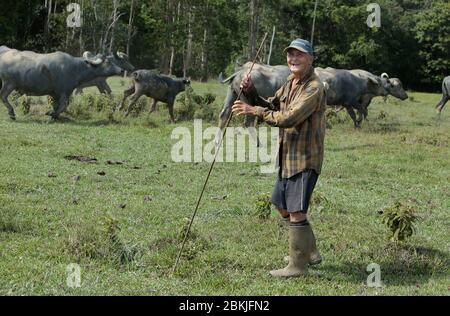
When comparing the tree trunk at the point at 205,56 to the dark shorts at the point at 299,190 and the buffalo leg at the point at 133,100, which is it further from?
the dark shorts at the point at 299,190

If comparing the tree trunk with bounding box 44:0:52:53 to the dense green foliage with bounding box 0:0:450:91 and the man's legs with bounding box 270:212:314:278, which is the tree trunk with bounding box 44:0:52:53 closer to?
the dense green foliage with bounding box 0:0:450:91

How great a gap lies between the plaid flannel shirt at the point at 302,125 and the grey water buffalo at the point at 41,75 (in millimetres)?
10820

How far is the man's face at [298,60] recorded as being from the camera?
5.04m

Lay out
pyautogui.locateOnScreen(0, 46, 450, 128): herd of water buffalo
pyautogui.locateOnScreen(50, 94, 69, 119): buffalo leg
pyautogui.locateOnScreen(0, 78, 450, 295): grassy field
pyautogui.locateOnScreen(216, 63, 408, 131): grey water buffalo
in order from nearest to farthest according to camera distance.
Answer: pyautogui.locateOnScreen(0, 78, 450, 295): grassy field, pyautogui.locateOnScreen(216, 63, 408, 131): grey water buffalo, pyautogui.locateOnScreen(0, 46, 450, 128): herd of water buffalo, pyautogui.locateOnScreen(50, 94, 69, 119): buffalo leg

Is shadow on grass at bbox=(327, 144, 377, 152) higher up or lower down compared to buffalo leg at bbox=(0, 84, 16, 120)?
lower down

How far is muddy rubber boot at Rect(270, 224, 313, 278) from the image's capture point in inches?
200

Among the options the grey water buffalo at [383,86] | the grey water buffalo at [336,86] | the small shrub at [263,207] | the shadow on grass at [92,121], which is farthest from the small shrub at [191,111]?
the small shrub at [263,207]

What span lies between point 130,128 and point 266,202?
25.9ft

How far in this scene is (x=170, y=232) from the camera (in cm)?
631

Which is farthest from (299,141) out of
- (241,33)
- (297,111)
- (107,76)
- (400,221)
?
(241,33)

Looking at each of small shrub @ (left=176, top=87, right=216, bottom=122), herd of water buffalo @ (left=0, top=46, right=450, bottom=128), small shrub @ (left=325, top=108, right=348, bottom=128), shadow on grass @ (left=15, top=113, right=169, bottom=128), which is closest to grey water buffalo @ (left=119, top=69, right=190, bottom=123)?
herd of water buffalo @ (left=0, top=46, right=450, bottom=128)

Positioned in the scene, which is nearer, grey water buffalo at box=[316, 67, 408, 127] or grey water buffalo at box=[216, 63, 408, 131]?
grey water buffalo at box=[216, 63, 408, 131]

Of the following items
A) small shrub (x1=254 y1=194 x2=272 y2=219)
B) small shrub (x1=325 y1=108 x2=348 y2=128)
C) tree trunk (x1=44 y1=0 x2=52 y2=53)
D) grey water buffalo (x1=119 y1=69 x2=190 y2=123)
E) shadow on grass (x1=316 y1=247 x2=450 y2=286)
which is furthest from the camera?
tree trunk (x1=44 y1=0 x2=52 y2=53)

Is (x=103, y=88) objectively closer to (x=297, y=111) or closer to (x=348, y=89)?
(x=348, y=89)
